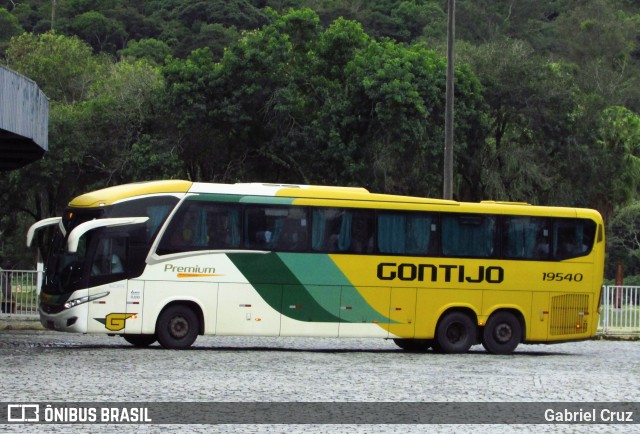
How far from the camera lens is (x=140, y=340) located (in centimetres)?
2605

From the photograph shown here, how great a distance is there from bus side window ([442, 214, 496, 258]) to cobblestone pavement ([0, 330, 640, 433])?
7.21 feet

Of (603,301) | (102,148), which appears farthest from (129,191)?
(102,148)

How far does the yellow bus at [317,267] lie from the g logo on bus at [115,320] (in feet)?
0.08

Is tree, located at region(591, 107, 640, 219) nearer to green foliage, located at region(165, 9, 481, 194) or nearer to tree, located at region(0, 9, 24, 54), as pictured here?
green foliage, located at region(165, 9, 481, 194)

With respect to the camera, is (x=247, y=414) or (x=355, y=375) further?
(x=355, y=375)

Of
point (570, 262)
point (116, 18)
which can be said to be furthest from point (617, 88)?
point (570, 262)

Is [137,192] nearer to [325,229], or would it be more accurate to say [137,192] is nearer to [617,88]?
[325,229]

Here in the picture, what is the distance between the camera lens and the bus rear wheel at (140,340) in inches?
1019

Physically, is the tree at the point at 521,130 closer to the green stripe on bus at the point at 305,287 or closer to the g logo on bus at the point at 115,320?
the green stripe on bus at the point at 305,287

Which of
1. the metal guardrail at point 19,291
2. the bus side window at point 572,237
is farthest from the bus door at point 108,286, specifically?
the metal guardrail at point 19,291

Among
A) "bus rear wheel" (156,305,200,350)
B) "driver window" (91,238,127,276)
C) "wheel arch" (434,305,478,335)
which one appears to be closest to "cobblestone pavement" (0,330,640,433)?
"bus rear wheel" (156,305,200,350)

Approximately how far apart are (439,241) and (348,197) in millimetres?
2175

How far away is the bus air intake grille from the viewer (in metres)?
27.4

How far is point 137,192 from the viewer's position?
24.8 meters
